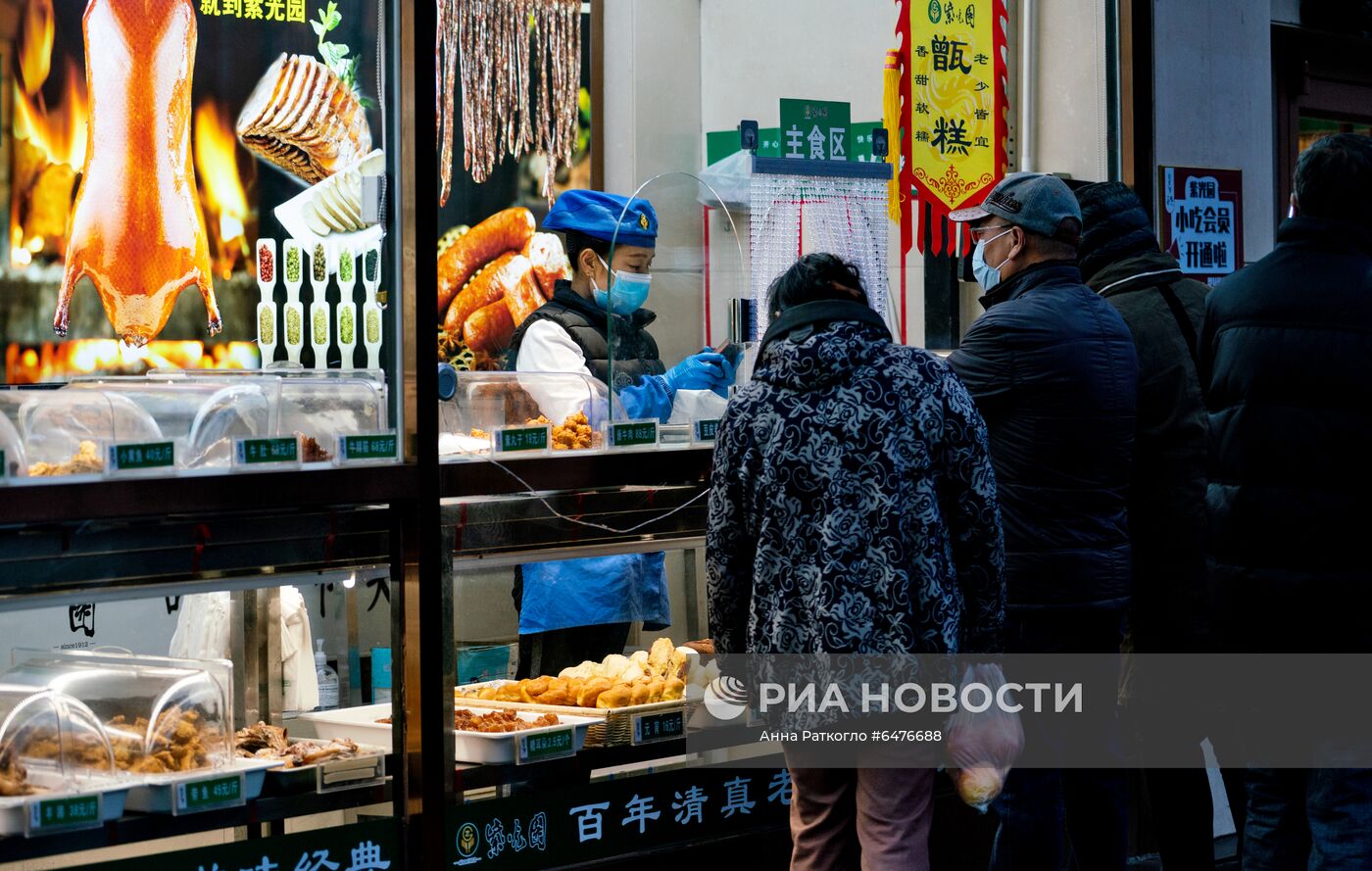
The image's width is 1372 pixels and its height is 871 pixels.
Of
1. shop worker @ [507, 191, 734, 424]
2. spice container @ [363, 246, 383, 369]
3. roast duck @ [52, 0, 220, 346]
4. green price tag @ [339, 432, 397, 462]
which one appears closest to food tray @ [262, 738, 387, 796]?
green price tag @ [339, 432, 397, 462]

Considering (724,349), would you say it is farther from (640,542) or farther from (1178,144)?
(1178,144)

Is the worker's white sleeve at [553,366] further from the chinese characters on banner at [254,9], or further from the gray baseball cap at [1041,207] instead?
the chinese characters on banner at [254,9]

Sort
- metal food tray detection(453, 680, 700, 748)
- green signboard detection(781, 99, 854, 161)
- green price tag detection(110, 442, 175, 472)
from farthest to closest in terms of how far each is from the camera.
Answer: green signboard detection(781, 99, 854, 161), metal food tray detection(453, 680, 700, 748), green price tag detection(110, 442, 175, 472)

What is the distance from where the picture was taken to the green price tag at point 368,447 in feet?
9.79

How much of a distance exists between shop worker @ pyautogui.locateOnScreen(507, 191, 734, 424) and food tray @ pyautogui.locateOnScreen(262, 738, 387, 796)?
0.93 metres

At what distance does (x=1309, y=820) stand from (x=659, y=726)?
55.7 inches

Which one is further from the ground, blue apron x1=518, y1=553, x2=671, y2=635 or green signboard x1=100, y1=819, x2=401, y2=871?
blue apron x1=518, y1=553, x2=671, y2=635

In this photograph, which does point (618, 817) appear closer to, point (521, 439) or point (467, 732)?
point (467, 732)

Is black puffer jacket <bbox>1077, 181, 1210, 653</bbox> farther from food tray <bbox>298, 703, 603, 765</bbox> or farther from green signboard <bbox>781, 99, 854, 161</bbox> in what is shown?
food tray <bbox>298, 703, 603, 765</bbox>

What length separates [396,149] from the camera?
10.2ft

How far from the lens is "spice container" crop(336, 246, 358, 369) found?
3.20m

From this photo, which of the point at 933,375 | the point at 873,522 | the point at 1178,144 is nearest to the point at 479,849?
the point at 873,522

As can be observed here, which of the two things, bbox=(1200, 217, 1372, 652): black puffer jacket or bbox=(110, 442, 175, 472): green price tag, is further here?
bbox=(1200, 217, 1372, 652): black puffer jacket

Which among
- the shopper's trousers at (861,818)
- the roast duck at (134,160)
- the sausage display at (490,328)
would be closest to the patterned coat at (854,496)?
the shopper's trousers at (861,818)
